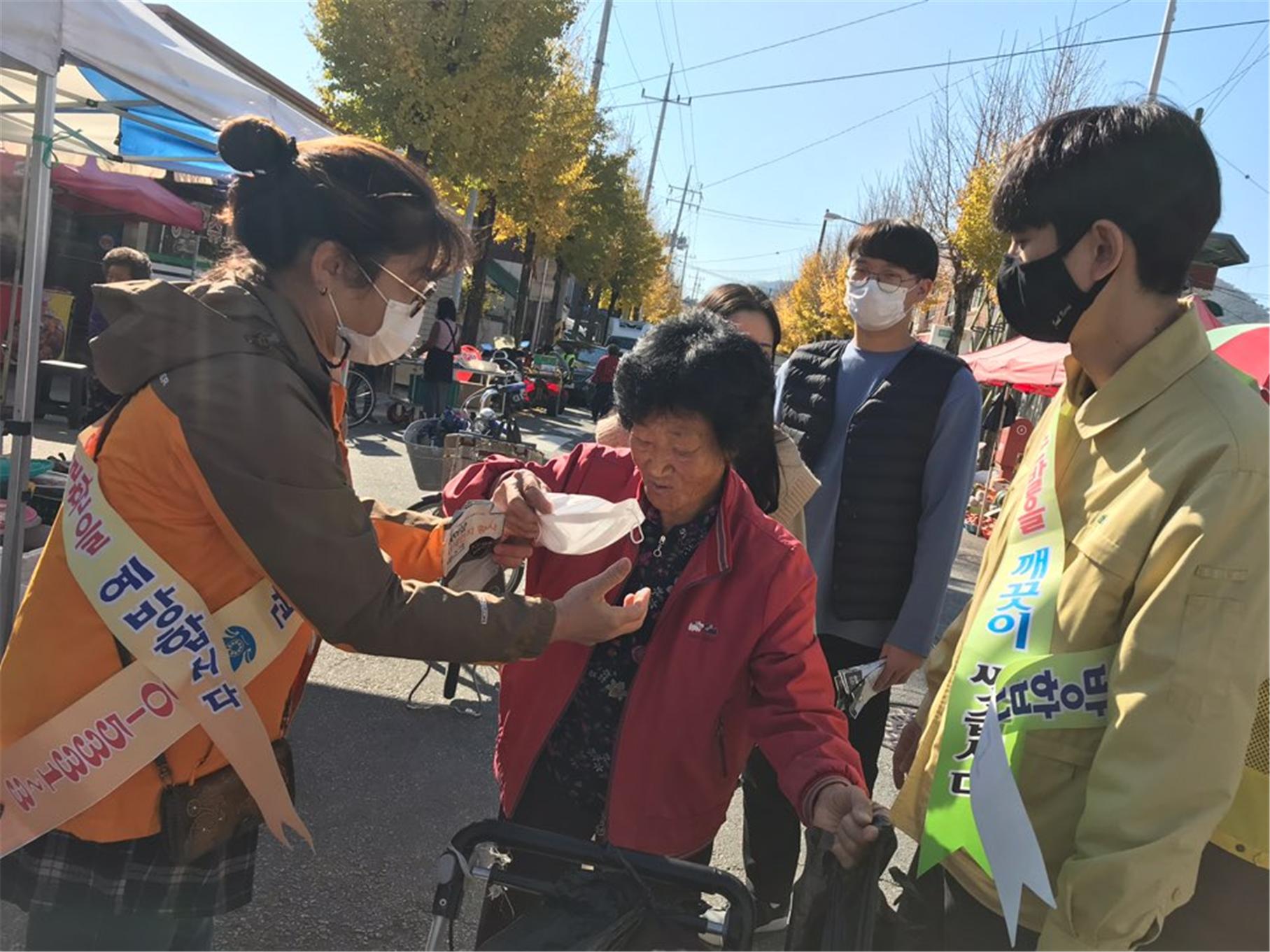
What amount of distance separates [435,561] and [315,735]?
2369 millimetres

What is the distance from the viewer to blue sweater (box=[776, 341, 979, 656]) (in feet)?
9.46

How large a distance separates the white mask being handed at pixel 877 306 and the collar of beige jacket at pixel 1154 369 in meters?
1.59

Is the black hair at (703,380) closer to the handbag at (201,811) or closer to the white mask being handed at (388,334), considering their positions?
the white mask being handed at (388,334)

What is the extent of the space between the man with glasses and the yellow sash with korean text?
1951 millimetres

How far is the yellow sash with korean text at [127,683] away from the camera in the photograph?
1450 millimetres

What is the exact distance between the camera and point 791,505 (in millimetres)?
2602

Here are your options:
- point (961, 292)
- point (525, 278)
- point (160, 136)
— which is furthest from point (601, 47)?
point (160, 136)

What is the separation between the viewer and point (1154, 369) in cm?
141

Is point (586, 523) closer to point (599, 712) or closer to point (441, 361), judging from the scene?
point (599, 712)

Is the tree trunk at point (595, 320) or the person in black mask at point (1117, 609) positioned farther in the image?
the tree trunk at point (595, 320)

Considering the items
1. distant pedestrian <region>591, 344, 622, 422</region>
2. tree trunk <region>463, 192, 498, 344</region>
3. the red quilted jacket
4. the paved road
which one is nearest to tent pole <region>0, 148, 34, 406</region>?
the paved road

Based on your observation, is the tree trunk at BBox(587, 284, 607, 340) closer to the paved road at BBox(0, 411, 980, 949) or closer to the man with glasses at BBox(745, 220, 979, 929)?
the paved road at BBox(0, 411, 980, 949)

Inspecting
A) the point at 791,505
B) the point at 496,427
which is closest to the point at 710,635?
the point at 791,505

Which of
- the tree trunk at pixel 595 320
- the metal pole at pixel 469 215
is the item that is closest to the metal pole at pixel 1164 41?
the metal pole at pixel 469 215
